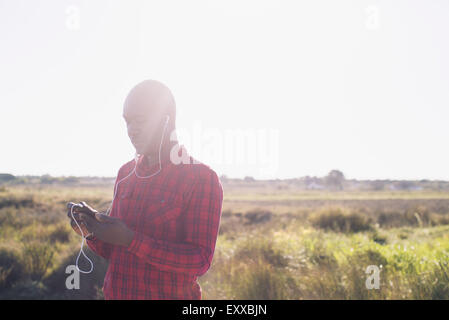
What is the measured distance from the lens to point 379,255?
591 cm

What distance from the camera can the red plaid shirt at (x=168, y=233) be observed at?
4.50 ft

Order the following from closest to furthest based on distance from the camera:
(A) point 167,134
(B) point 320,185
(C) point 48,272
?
(A) point 167,134, (C) point 48,272, (B) point 320,185

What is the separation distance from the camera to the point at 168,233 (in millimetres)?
1510

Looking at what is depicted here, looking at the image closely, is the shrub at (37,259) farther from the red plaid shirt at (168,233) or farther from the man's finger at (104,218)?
the man's finger at (104,218)

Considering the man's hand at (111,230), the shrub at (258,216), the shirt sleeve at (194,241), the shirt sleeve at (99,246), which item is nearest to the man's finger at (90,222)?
the man's hand at (111,230)

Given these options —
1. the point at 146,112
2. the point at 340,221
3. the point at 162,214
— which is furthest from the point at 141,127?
the point at 340,221

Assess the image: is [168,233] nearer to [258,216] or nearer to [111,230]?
[111,230]

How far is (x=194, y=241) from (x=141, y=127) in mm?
580

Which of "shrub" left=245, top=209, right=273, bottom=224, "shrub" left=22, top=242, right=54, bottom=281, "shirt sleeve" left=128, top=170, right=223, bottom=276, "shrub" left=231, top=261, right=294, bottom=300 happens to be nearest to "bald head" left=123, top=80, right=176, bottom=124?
"shirt sleeve" left=128, top=170, right=223, bottom=276

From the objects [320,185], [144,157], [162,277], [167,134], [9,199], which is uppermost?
[167,134]
